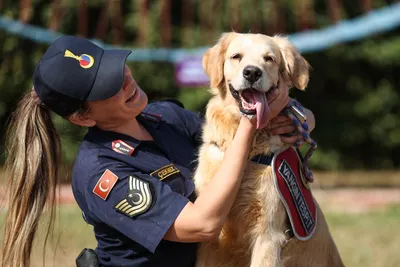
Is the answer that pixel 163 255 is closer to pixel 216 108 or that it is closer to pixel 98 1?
pixel 216 108

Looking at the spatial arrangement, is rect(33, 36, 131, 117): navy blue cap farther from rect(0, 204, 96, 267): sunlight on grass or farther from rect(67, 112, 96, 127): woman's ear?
rect(0, 204, 96, 267): sunlight on grass

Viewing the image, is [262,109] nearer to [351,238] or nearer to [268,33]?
[351,238]

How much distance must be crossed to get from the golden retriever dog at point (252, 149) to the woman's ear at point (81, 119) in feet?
1.94

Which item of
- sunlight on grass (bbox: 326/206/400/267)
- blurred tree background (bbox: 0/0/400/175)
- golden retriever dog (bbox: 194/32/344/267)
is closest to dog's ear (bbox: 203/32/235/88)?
golden retriever dog (bbox: 194/32/344/267)

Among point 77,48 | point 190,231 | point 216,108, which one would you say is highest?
point 77,48

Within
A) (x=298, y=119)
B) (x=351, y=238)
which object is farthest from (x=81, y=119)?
(x=351, y=238)

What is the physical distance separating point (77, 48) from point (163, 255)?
1046mm

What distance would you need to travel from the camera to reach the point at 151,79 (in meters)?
11.4

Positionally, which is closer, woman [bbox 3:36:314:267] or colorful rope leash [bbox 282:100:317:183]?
woman [bbox 3:36:314:267]

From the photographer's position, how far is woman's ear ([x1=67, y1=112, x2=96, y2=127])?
3.17m

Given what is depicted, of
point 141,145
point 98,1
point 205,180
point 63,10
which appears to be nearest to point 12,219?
point 141,145

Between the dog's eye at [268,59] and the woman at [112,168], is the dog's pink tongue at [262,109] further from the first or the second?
the dog's eye at [268,59]

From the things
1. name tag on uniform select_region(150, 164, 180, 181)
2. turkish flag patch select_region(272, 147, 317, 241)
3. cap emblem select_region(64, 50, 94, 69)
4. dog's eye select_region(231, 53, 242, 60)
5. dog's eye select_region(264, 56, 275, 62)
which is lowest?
turkish flag patch select_region(272, 147, 317, 241)

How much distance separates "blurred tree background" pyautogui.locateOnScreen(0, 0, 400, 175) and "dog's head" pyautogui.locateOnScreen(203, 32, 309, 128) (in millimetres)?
6174
